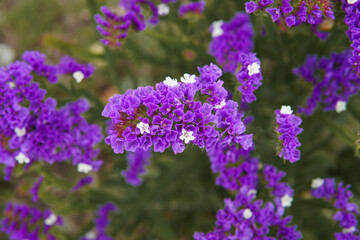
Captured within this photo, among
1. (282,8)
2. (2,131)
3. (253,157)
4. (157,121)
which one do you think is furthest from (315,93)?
(2,131)

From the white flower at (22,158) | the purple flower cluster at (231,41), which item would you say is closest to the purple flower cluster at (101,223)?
the white flower at (22,158)

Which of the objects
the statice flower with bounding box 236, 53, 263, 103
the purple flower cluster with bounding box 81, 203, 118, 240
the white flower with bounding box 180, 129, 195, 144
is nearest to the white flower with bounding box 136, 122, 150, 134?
the white flower with bounding box 180, 129, 195, 144

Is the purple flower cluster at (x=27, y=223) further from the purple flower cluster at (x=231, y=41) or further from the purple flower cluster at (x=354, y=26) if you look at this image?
the purple flower cluster at (x=354, y=26)

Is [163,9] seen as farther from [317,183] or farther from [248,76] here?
[317,183]

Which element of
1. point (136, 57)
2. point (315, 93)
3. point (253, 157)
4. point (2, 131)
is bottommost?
point (2, 131)

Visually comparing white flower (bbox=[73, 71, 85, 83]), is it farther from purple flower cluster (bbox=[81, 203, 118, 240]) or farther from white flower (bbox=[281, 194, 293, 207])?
white flower (bbox=[281, 194, 293, 207])

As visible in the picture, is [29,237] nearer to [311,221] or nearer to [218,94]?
[218,94]
